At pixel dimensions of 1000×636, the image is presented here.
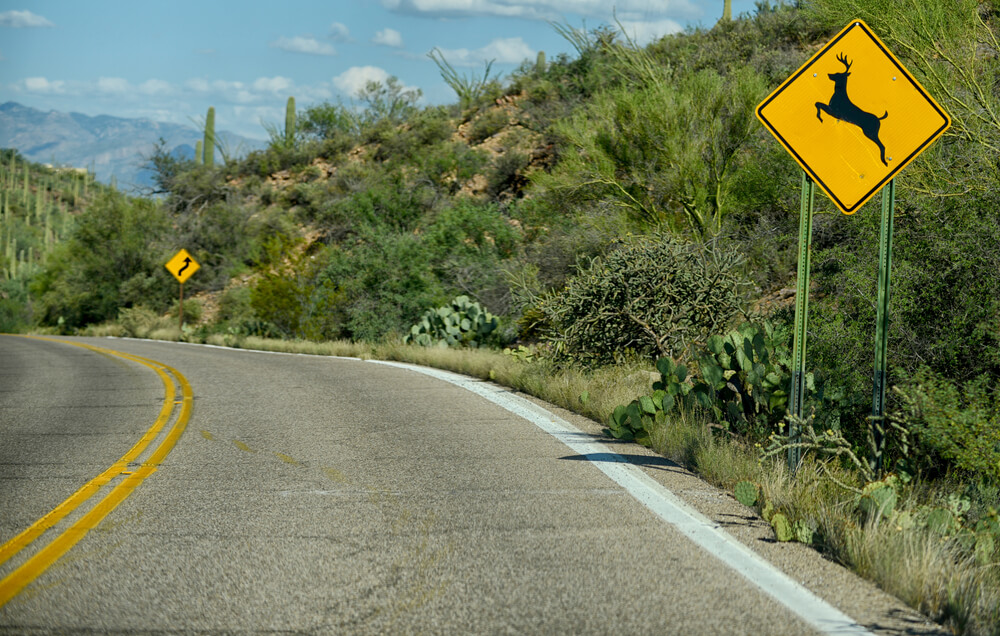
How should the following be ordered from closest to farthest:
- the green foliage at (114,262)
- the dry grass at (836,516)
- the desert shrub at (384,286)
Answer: the dry grass at (836,516), the desert shrub at (384,286), the green foliage at (114,262)

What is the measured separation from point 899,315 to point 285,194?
45.4 meters

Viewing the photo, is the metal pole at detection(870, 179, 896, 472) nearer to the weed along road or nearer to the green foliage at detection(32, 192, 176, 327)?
the weed along road

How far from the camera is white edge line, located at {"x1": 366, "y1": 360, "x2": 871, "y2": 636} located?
13.0 feet

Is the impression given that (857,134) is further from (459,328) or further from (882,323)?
(459,328)

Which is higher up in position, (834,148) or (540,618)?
(834,148)

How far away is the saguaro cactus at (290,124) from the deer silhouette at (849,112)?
175 ft

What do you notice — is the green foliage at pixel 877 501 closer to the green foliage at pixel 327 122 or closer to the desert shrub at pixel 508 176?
the desert shrub at pixel 508 176

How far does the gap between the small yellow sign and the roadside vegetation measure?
2.28 metres

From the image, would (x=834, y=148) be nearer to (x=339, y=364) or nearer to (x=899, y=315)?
(x=899, y=315)

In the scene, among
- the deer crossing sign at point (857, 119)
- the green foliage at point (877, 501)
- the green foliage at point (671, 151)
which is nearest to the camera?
the green foliage at point (877, 501)

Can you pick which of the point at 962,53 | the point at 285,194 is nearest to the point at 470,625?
the point at 962,53

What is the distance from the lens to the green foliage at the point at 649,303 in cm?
1132

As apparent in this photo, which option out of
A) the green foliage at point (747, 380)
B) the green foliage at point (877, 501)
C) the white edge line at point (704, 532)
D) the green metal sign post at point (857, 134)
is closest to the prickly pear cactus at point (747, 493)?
the white edge line at point (704, 532)

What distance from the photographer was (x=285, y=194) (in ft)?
163
